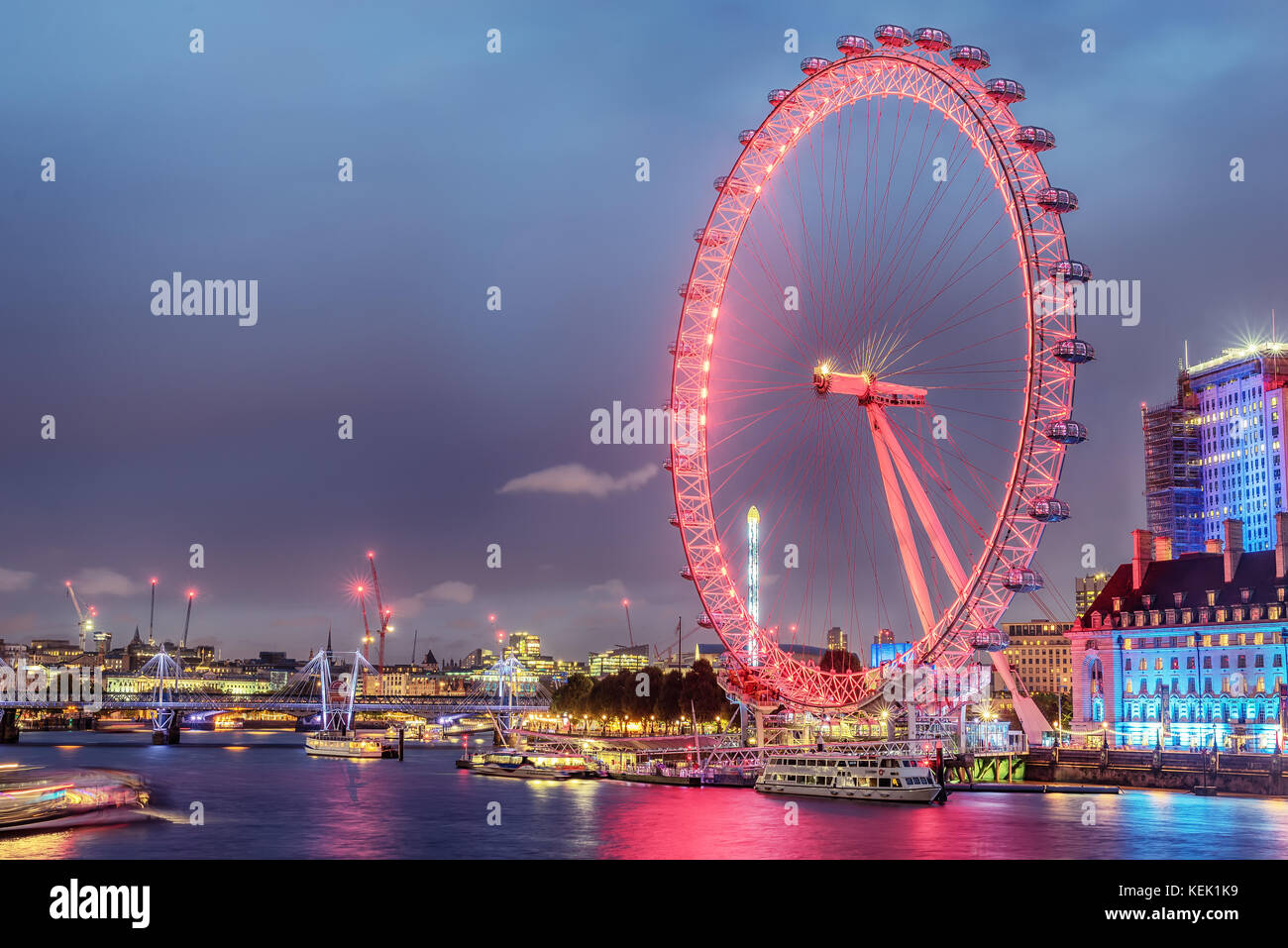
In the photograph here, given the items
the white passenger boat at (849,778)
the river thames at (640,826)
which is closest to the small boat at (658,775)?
the river thames at (640,826)

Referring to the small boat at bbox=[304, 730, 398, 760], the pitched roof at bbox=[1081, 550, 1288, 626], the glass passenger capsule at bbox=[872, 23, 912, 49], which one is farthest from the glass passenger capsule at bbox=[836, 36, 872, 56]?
the small boat at bbox=[304, 730, 398, 760]

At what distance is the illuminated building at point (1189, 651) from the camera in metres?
98.9

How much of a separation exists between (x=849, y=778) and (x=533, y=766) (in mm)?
41426

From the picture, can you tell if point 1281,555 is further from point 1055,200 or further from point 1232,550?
point 1055,200

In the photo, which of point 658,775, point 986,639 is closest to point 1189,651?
point 986,639

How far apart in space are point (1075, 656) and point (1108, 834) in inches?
2049

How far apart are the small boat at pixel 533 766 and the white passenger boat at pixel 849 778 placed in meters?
23.8

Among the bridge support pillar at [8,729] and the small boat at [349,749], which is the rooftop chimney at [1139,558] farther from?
the bridge support pillar at [8,729]

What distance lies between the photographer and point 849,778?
8788cm

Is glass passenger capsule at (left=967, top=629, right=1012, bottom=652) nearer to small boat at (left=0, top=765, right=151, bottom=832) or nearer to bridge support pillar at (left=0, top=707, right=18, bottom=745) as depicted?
small boat at (left=0, top=765, right=151, bottom=832)

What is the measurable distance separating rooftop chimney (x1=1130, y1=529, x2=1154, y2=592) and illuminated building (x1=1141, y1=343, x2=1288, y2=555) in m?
55.6
